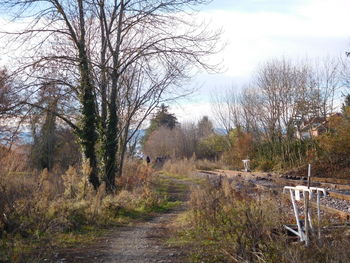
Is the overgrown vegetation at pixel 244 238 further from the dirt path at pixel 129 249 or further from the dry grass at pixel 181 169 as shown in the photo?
the dry grass at pixel 181 169

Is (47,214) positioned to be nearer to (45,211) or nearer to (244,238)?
(45,211)

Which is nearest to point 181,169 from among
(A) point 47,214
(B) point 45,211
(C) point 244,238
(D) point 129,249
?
(A) point 47,214

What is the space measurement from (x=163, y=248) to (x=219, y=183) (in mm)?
4991

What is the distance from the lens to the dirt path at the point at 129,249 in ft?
23.3

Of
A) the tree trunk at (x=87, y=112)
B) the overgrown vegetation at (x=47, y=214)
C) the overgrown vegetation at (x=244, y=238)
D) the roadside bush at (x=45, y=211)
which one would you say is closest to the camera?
the overgrown vegetation at (x=244, y=238)

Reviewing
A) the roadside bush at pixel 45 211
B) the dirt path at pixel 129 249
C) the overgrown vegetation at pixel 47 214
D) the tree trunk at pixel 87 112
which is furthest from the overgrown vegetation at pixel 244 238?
the tree trunk at pixel 87 112

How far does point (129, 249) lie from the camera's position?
26.0 ft

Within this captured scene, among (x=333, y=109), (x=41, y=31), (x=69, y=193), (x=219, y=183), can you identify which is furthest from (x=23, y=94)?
(x=333, y=109)

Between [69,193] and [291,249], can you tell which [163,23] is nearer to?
[69,193]

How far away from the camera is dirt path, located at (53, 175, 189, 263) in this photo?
23.3 feet

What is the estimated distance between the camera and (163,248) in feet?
26.3

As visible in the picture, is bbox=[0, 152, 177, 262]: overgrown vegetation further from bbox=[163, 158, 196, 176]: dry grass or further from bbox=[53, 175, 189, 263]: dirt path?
bbox=[163, 158, 196, 176]: dry grass

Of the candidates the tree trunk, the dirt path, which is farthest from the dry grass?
the dirt path

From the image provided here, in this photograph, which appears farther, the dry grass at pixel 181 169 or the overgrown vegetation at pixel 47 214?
the dry grass at pixel 181 169
